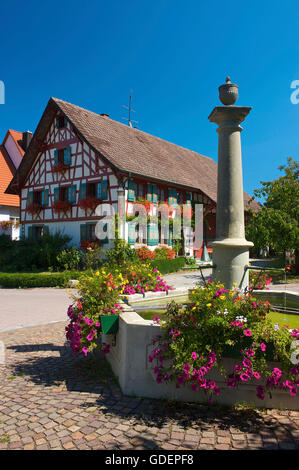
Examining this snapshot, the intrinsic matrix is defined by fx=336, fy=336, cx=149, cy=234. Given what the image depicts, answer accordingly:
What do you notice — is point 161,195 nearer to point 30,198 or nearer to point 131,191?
point 131,191

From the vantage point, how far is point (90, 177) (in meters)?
19.1

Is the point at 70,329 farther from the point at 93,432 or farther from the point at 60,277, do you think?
the point at 60,277

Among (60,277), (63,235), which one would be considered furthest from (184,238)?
(60,277)

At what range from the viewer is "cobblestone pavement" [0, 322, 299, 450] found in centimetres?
277

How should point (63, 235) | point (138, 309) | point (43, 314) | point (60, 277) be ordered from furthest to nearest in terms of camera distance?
point (63, 235), point (60, 277), point (43, 314), point (138, 309)

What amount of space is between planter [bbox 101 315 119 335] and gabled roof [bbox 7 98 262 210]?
13.5 m

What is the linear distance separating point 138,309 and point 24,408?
187 centimetres

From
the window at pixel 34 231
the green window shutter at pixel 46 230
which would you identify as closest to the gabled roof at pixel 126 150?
the window at pixel 34 231

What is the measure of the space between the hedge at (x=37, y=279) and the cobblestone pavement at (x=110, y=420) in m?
10.2

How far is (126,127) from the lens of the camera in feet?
77.9

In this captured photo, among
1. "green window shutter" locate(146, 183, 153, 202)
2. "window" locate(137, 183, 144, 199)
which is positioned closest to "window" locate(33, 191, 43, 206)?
"window" locate(137, 183, 144, 199)

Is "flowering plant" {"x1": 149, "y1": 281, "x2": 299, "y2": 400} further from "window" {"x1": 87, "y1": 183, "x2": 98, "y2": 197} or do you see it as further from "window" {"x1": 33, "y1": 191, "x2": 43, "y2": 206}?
"window" {"x1": 33, "y1": 191, "x2": 43, "y2": 206}

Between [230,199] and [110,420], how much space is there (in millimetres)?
3149

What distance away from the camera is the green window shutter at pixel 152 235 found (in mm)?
18953
